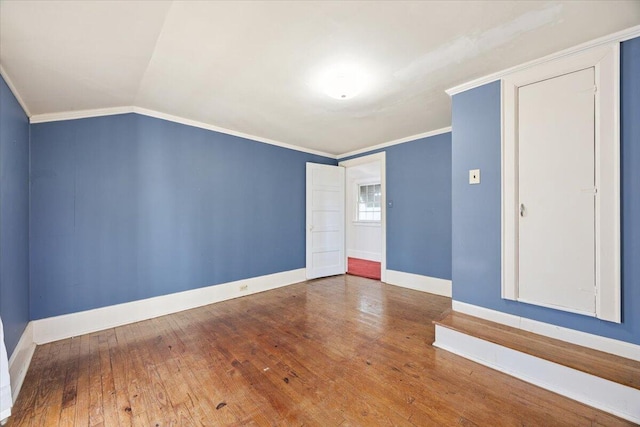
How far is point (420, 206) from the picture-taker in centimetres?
411

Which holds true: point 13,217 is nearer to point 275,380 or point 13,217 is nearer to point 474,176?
point 275,380

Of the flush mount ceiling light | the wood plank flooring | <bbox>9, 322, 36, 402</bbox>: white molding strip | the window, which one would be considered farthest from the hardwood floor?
the window

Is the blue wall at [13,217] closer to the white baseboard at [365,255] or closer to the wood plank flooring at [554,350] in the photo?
the wood plank flooring at [554,350]

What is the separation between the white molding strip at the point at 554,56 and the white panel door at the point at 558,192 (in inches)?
6.3

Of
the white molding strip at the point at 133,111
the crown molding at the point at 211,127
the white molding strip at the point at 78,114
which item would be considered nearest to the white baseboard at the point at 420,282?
the crown molding at the point at 211,127

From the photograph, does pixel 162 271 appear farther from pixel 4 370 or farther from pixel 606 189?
pixel 606 189

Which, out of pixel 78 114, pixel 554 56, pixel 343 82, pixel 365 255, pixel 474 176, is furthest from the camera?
pixel 365 255

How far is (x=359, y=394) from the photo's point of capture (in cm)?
173

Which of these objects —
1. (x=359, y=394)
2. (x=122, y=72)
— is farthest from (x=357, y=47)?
(x=359, y=394)

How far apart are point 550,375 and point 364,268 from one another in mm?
4092

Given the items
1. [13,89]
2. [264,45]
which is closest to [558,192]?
[264,45]

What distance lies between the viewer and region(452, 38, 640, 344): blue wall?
5.68 ft

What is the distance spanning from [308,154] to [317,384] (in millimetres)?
3854

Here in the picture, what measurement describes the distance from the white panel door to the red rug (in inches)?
Answer: 115
